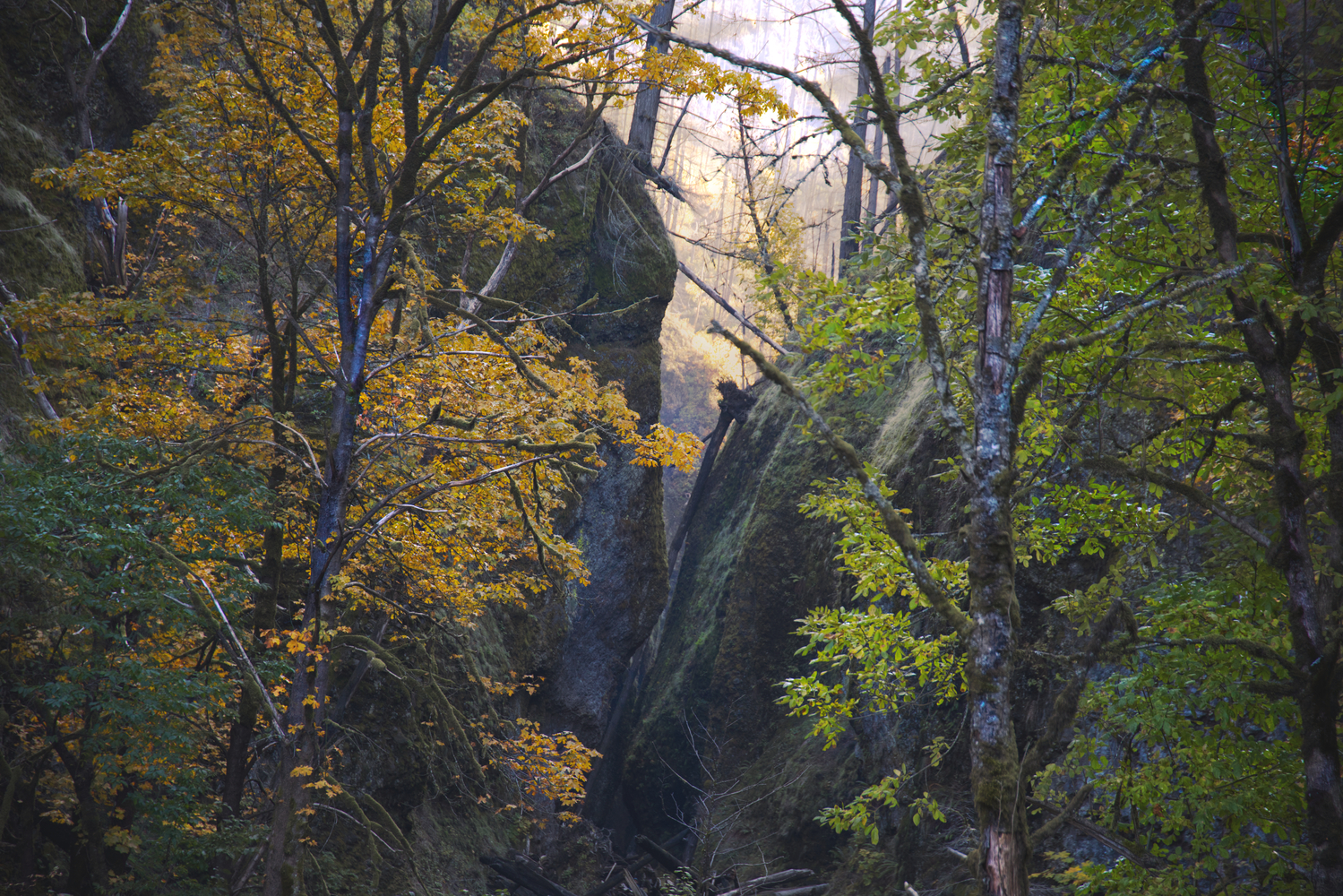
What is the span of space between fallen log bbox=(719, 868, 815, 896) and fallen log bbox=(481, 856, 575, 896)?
2704 millimetres

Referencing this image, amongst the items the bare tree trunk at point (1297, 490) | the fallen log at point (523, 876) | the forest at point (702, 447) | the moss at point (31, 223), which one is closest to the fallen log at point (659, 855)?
the forest at point (702, 447)

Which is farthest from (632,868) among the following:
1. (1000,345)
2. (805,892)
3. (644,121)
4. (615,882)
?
(644,121)

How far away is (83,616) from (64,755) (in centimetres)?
156

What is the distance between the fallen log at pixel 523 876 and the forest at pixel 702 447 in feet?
0.48

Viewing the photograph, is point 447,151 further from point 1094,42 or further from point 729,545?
point 729,545

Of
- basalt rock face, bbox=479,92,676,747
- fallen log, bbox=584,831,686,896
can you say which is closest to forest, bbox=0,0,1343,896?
fallen log, bbox=584,831,686,896

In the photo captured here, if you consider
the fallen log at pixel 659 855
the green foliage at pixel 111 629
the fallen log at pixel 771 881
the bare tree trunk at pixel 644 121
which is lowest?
the fallen log at pixel 659 855

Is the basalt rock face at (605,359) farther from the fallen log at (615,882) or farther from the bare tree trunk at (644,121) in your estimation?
the fallen log at (615,882)

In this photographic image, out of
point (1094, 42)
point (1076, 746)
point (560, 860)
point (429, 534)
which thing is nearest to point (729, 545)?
point (560, 860)

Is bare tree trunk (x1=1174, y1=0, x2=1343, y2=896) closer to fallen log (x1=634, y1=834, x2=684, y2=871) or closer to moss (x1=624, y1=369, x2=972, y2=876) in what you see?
moss (x1=624, y1=369, x2=972, y2=876)

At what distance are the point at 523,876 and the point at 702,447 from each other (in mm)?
7950

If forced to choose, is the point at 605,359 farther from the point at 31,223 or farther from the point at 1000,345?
the point at 1000,345

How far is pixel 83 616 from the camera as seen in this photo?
4672 mm

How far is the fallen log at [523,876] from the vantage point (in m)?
11.2
